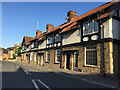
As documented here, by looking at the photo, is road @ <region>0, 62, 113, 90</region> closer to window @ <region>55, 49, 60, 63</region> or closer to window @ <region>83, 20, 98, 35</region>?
window @ <region>83, 20, 98, 35</region>

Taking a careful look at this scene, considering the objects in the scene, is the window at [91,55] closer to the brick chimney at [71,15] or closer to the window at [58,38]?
the window at [58,38]

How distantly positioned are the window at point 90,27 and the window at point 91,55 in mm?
1966

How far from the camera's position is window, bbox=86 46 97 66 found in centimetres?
1154

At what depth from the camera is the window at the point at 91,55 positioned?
37.9ft

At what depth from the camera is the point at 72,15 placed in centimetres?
2095

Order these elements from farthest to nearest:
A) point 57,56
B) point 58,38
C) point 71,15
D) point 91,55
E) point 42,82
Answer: point 71,15 → point 58,38 → point 57,56 → point 91,55 → point 42,82

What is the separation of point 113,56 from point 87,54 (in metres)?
3.03

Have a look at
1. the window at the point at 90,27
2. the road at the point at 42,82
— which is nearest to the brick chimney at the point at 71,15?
the window at the point at 90,27

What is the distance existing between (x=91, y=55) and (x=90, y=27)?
129 inches

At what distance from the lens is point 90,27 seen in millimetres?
12242

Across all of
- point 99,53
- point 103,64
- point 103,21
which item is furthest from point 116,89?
point 103,21

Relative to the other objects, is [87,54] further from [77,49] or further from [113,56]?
[113,56]

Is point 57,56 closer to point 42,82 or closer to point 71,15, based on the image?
point 71,15

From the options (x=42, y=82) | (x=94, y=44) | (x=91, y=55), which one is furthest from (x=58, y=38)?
(x=42, y=82)
